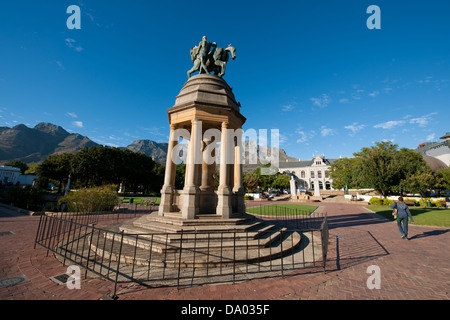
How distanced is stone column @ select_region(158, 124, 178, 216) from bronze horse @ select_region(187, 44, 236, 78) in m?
4.55

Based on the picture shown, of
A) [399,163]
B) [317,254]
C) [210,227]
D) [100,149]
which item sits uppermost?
[100,149]

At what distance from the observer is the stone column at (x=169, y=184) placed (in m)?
9.33

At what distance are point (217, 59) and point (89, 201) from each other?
15212mm

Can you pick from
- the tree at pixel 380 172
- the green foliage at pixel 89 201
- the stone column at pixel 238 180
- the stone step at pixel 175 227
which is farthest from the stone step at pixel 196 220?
the tree at pixel 380 172

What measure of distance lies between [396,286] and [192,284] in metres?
4.67

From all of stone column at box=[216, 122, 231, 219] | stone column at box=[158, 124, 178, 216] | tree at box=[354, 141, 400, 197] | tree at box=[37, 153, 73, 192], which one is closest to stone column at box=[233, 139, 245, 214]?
stone column at box=[216, 122, 231, 219]

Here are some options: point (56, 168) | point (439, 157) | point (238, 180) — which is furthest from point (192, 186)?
point (439, 157)

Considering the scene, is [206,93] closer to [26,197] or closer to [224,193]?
[224,193]

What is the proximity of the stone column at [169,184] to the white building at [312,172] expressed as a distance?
7473 centimetres

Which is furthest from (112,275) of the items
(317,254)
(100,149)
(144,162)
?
(144,162)

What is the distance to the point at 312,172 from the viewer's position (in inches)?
3361

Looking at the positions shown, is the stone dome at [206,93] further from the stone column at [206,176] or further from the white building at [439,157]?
the white building at [439,157]
